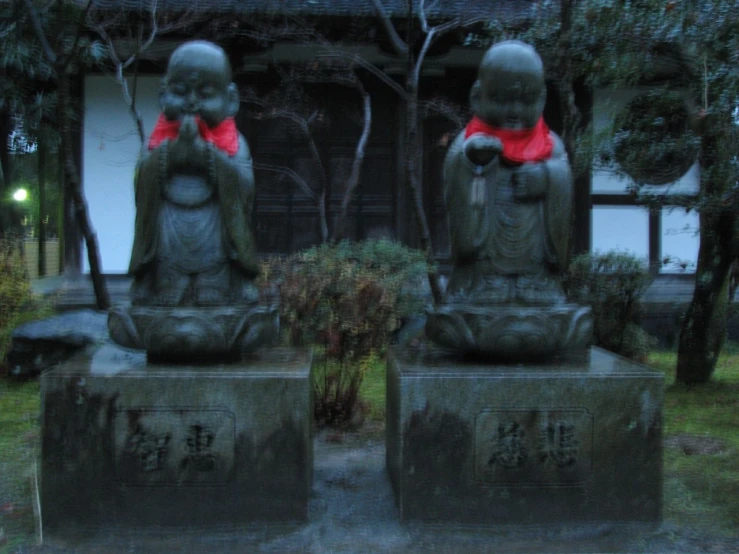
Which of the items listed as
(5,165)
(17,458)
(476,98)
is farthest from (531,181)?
(5,165)

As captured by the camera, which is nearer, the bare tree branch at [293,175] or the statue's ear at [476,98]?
the statue's ear at [476,98]

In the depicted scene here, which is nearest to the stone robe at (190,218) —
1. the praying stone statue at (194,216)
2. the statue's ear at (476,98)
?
the praying stone statue at (194,216)

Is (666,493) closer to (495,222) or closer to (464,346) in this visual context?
(464,346)

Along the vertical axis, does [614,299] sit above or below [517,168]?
below

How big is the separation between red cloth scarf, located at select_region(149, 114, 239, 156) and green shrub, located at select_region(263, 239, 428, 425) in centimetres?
204

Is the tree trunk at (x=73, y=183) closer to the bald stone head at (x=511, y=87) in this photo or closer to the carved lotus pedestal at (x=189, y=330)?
the carved lotus pedestal at (x=189, y=330)

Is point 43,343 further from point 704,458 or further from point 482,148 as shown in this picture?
point 704,458

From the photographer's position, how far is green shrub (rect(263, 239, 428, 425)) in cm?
592

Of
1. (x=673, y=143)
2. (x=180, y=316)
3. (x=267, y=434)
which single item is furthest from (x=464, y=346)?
(x=673, y=143)

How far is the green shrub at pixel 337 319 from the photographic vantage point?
5.92 metres

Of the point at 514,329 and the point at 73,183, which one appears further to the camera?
the point at 73,183

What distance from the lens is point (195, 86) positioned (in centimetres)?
392

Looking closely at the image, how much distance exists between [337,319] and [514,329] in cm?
227

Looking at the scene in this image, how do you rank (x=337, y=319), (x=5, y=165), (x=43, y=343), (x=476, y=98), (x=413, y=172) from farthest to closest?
(x=5, y=165)
(x=413, y=172)
(x=43, y=343)
(x=337, y=319)
(x=476, y=98)
